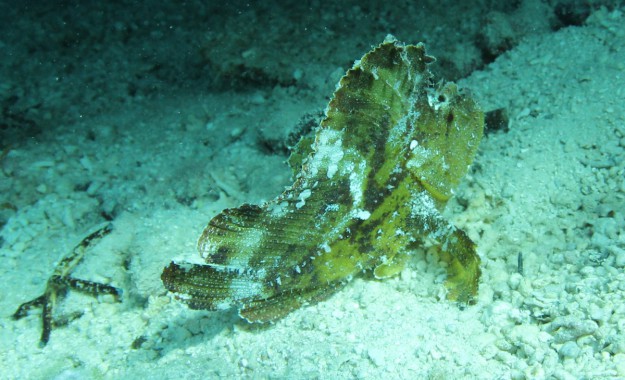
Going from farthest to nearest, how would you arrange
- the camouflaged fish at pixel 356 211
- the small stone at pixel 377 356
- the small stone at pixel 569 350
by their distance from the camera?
the camouflaged fish at pixel 356 211 < the small stone at pixel 377 356 < the small stone at pixel 569 350

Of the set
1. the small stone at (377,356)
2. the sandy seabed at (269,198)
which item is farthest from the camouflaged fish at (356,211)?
the small stone at (377,356)

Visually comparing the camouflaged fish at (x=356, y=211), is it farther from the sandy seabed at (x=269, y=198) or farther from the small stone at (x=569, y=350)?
the small stone at (x=569, y=350)

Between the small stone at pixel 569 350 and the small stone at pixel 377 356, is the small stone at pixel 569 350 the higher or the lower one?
the higher one

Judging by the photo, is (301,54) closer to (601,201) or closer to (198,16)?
(198,16)

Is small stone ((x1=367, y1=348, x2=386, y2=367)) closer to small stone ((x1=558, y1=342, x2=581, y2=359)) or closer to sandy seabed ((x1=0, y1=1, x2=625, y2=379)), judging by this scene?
sandy seabed ((x1=0, y1=1, x2=625, y2=379))

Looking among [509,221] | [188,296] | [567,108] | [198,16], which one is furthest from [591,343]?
[198,16]

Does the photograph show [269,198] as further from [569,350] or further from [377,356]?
[569,350]

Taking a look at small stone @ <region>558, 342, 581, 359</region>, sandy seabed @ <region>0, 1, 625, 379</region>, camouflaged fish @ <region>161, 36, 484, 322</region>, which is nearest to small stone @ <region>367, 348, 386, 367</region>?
sandy seabed @ <region>0, 1, 625, 379</region>

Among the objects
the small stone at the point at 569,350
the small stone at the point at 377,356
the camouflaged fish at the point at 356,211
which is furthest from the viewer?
the camouflaged fish at the point at 356,211

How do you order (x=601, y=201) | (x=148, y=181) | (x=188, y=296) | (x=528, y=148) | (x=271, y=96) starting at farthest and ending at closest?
(x=271, y=96) < (x=148, y=181) < (x=528, y=148) < (x=601, y=201) < (x=188, y=296)
